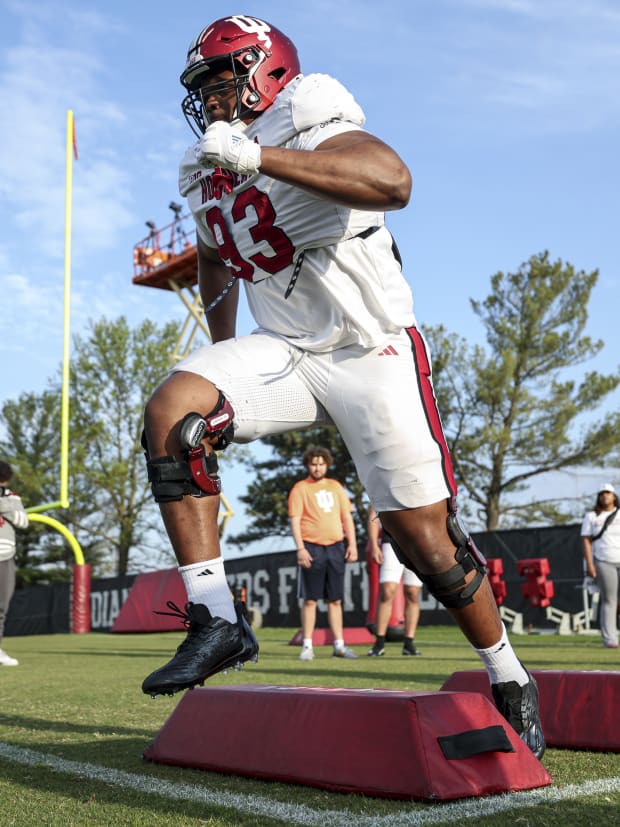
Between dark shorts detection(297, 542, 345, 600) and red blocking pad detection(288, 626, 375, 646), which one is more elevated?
dark shorts detection(297, 542, 345, 600)

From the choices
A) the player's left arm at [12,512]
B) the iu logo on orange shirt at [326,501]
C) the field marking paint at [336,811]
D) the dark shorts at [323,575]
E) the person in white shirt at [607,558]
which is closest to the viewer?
the field marking paint at [336,811]

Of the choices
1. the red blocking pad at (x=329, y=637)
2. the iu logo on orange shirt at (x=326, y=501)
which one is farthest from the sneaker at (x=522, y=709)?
the red blocking pad at (x=329, y=637)

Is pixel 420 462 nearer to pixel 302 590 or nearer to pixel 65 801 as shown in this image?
pixel 65 801

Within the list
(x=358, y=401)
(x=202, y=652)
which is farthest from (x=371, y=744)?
(x=358, y=401)

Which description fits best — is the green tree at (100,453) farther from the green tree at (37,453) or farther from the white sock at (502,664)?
the white sock at (502,664)

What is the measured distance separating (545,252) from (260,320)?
3474cm

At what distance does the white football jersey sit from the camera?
290 cm

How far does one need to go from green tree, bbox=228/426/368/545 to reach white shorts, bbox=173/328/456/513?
125 ft

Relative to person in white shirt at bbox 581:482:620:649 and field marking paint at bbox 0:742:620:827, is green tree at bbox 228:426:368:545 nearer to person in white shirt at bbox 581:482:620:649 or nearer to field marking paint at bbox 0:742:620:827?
person in white shirt at bbox 581:482:620:649

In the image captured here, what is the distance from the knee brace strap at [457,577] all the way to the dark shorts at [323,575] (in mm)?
6022

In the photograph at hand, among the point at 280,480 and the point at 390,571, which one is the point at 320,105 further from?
the point at 280,480

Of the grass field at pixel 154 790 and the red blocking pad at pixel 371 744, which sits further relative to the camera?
the red blocking pad at pixel 371 744

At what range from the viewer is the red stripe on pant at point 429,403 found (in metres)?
2.96

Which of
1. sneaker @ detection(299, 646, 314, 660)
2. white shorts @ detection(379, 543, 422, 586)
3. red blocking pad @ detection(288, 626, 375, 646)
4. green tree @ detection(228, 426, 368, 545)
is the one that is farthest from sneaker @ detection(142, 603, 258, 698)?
green tree @ detection(228, 426, 368, 545)
